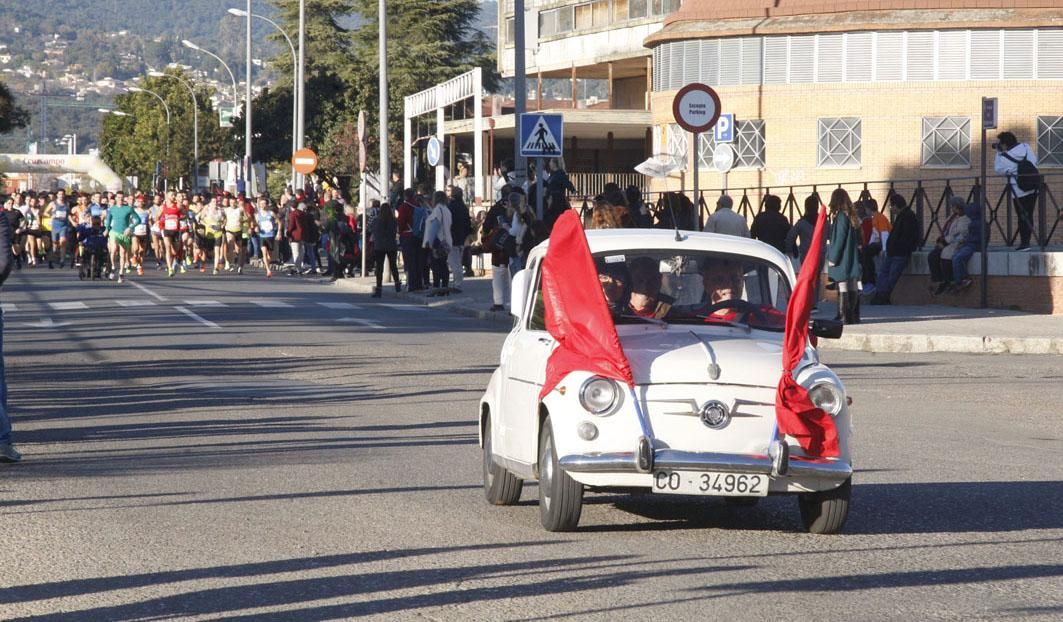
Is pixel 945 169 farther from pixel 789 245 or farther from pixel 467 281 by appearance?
pixel 789 245

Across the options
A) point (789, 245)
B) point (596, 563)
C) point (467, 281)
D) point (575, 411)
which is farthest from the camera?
point (467, 281)

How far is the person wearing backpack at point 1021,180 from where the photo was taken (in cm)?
2648

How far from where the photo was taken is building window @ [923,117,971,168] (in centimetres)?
4841

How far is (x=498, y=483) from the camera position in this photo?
30.8 feet

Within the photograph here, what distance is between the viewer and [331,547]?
8031 mm

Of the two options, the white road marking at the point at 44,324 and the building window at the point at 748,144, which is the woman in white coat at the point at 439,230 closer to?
the white road marking at the point at 44,324

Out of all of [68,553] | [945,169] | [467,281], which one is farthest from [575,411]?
[945,169]

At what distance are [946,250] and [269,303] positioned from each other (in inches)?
428

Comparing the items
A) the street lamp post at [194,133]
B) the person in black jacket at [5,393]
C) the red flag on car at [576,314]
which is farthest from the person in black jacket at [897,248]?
the street lamp post at [194,133]

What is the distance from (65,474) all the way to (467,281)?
28215 mm

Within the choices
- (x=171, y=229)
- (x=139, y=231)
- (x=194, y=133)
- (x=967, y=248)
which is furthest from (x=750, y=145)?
A: (x=194, y=133)

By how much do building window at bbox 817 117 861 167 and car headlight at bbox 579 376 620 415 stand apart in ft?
138

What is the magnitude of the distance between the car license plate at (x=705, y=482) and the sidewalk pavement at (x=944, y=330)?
45.9 feet

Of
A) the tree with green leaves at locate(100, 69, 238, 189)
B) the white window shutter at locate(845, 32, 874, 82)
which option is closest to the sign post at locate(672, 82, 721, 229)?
the white window shutter at locate(845, 32, 874, 82)
